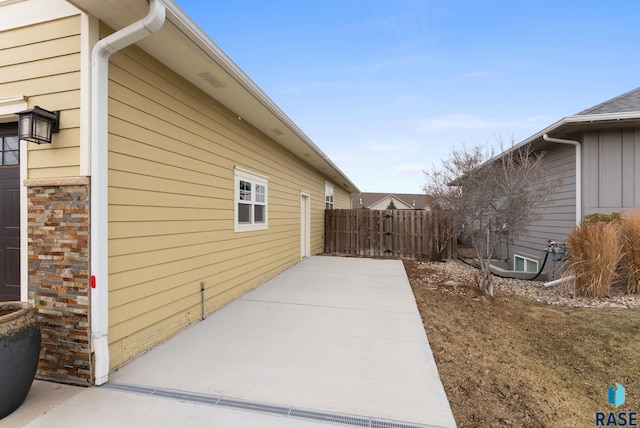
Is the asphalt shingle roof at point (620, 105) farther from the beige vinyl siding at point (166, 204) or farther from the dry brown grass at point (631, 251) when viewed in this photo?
the beige vinyl siding at point (166, 204)

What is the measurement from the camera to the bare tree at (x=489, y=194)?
5656 mm

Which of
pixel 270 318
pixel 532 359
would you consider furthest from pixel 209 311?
pixel 532 359

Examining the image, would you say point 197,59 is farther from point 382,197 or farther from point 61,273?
point 382,197

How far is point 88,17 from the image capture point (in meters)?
2.64

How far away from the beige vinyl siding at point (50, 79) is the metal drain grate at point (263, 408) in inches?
77.8

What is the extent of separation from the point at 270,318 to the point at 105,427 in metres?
2.40

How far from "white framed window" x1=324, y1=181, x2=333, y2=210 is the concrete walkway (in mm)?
8989

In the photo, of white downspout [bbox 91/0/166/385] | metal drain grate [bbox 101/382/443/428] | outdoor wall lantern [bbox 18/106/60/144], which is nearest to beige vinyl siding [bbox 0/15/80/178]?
outdoor wall lantern [bbox 18/106/60/144]

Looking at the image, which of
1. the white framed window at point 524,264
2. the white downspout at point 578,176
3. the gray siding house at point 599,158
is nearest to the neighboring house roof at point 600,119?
the gray siding house at point 599,158

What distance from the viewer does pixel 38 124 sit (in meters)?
2.56

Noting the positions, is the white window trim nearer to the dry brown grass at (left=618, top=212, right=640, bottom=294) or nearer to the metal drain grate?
the dry brown grass at (left=618, top=212, right=640, bottom=294)

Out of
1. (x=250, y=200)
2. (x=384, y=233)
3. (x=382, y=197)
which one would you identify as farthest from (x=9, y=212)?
(x=382, y=197)

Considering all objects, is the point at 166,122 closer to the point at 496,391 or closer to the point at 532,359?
the point at 496,391

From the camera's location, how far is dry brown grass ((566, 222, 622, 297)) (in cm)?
516
